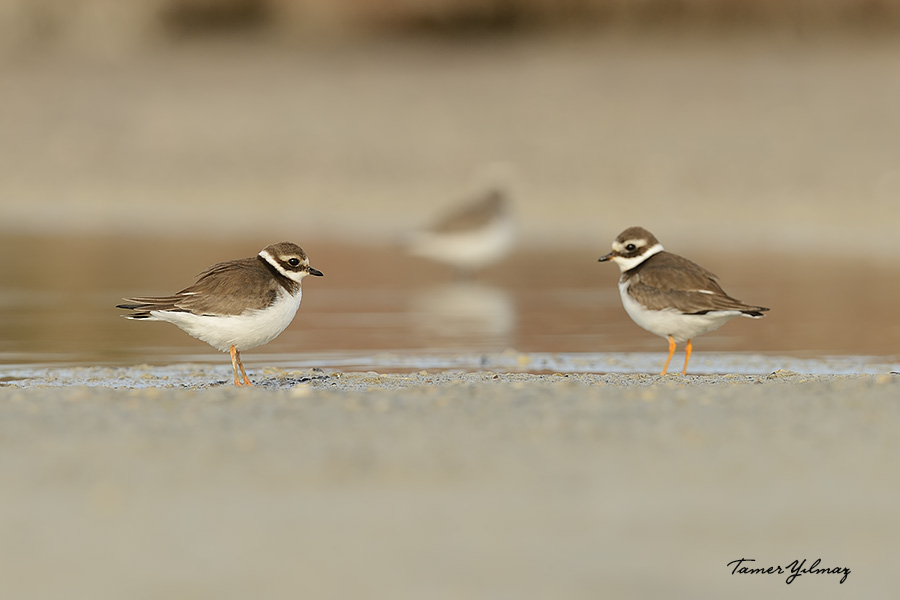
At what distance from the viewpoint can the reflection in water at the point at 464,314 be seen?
12122 mm

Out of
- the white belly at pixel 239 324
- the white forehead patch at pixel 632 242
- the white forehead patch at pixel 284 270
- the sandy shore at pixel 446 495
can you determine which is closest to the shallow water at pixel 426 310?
the white forehead patch at pixel 632 242

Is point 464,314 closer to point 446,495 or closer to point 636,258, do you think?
point 636,258

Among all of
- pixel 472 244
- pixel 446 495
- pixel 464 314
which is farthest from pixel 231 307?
pixel 472 244

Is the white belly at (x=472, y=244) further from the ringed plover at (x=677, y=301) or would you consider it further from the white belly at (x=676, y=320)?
the white belly at (x=676, y=320)

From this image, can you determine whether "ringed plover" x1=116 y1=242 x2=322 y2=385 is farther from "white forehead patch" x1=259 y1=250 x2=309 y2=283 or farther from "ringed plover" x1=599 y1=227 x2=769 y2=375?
"ringed plover" x1=599 y1=227 x2=769 y2=375

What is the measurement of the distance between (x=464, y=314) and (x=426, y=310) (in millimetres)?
509

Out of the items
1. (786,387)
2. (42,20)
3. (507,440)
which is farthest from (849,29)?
(507,440)

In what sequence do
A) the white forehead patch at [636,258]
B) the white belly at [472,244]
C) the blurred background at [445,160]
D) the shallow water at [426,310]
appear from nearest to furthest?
the white forehead patch at [636,258]
the shallow water at [426,310]
the blurred background at [445,160]
the white belly at [472,244]

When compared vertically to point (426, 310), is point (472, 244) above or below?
above

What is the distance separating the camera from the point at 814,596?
15.1ft

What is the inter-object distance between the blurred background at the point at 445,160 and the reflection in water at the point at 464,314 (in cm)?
7

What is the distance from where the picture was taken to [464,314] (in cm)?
1369

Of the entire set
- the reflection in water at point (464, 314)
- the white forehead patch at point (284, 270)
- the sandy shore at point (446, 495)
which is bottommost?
the sandy shore at point (446, 495)

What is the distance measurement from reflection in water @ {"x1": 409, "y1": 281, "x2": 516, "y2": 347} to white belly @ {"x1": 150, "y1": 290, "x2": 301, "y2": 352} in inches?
120
